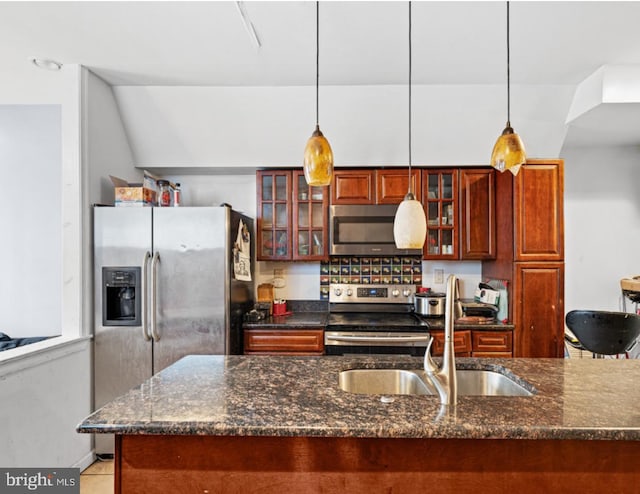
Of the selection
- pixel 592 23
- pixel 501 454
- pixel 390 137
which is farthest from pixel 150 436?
pixel 592 23

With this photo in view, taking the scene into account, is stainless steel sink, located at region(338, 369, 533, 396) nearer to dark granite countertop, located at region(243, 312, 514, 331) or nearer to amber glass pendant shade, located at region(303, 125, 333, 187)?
amber glass pendant shade, located at region(303, 125, 333, 187)

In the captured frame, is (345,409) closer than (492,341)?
Yes

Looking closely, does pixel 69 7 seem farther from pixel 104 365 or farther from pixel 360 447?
pixel 360 447

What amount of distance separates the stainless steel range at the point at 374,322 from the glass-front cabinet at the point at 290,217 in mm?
491

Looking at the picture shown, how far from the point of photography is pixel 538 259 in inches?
110

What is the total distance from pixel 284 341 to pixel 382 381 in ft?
4.41

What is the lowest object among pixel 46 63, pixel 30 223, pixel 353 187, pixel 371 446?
pixel 371 446

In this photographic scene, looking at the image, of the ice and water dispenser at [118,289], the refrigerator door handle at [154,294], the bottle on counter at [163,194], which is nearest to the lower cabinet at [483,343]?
the refrigerator door handle at [154,294]

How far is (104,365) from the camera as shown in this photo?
2623 millimetres

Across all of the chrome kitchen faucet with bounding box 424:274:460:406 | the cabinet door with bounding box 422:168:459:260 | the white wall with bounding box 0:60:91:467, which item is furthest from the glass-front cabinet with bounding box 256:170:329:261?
the chrome kitchen faucet with bounding box 424:274:460:406

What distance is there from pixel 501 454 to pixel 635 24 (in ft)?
7.94

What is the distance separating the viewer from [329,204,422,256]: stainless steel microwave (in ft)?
10.3

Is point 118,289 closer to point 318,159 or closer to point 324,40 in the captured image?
point 318,159

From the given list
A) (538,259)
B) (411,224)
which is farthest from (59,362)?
(538,259)
